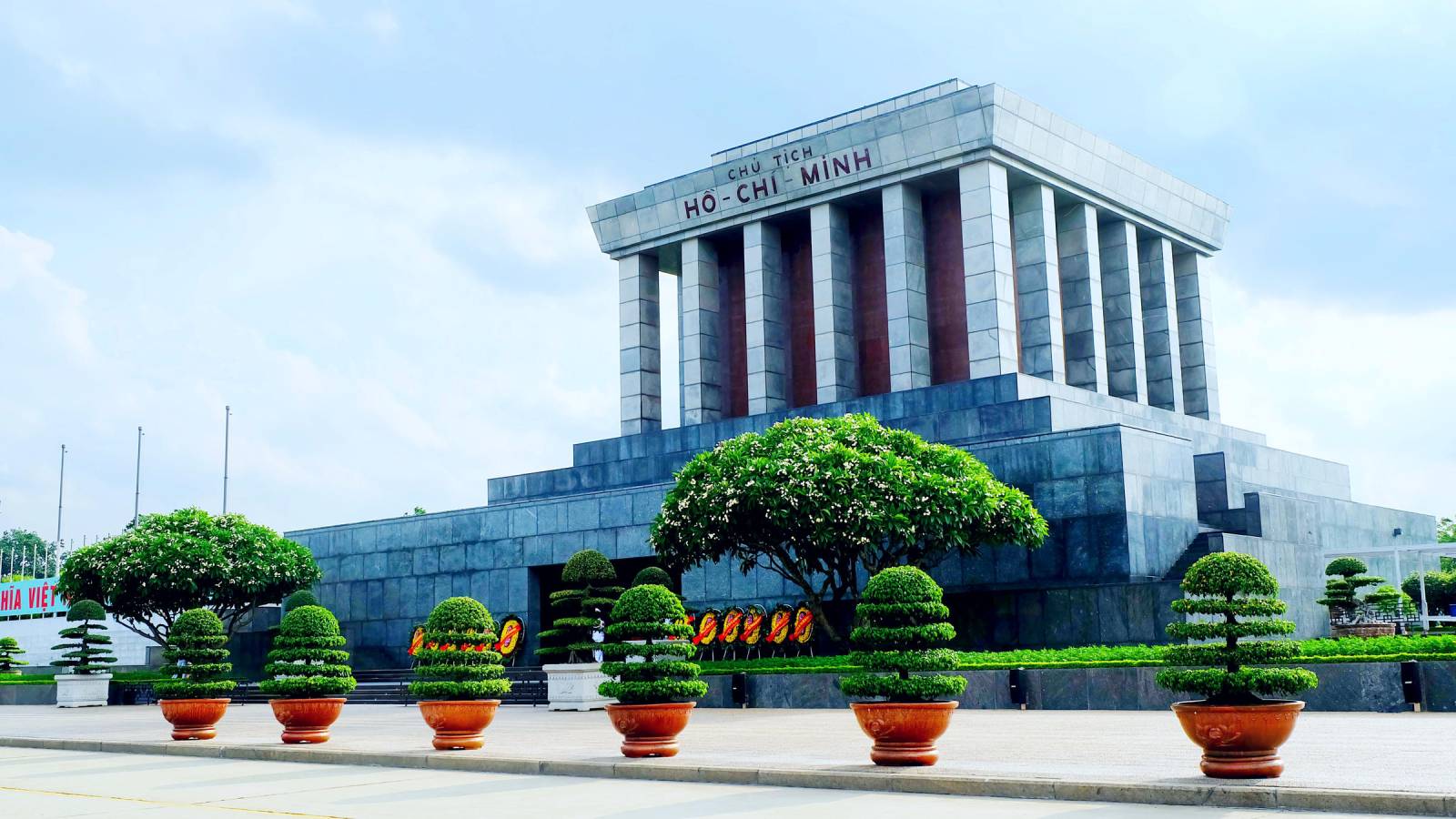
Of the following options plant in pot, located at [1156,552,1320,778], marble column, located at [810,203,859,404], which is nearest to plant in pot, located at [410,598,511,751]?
plant in pot, located at [1156,552,1320,778]

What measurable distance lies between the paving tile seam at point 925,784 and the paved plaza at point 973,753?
0.04ft

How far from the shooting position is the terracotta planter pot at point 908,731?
14.5 m

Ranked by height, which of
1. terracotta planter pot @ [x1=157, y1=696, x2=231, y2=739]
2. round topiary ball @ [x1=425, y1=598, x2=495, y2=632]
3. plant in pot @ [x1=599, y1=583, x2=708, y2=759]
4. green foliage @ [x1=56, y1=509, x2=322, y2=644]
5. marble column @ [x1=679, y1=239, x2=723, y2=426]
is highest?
marble column @ [x1=679, y1=239, x2=723, y2=426]

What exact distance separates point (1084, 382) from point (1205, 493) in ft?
27.5

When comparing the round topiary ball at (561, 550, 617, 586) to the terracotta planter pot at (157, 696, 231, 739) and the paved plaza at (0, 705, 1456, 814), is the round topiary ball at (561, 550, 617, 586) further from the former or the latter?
the terracotta planter pot at (157, 696, 231, 739)

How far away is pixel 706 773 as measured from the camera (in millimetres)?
14969

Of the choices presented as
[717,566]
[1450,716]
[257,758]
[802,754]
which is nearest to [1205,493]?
[717,566]

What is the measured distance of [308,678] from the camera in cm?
2102

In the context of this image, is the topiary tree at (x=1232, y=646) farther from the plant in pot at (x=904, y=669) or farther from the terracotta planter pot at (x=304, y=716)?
the terracotta planter pot at (x=304, y=716)

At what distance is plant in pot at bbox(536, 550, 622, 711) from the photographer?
29906 millimetres

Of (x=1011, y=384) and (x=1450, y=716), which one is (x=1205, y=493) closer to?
A: (x=1011, y=384)

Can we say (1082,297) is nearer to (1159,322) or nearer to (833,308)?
(1159,322)

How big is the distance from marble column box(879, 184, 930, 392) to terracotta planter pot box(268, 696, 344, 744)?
84.5 feet

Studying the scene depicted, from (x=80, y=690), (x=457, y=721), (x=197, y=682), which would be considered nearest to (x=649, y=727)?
(x=457, y=721)
